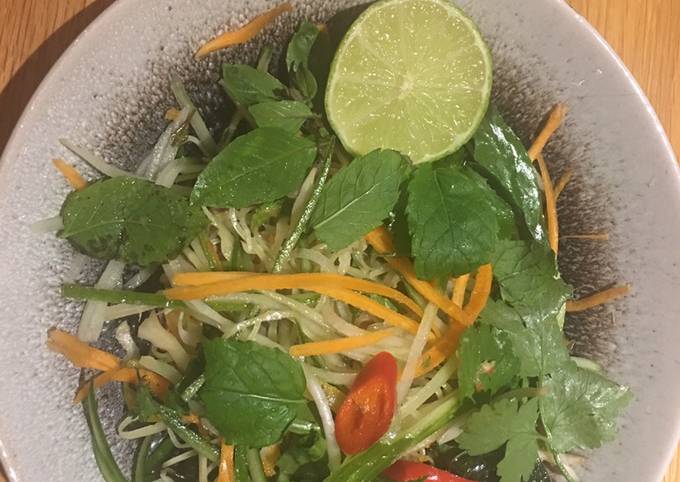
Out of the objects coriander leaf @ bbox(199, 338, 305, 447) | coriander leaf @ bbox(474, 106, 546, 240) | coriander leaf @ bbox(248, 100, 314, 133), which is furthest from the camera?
coriander leaf @ bbox(474, 106, 546, 240)

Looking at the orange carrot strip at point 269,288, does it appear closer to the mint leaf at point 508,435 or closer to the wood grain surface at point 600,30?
the mint leaf at point 508,435

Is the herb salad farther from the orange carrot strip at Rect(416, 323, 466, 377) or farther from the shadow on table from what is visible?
the shadow on table

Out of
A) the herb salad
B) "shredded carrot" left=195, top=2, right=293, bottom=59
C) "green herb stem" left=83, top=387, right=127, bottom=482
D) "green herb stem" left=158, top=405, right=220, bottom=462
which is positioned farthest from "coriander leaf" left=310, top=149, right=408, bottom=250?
"green herb stem" left=83, top=387, right=127, bottom=482

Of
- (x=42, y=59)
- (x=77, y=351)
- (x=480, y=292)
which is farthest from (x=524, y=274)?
(x=42, y=59)

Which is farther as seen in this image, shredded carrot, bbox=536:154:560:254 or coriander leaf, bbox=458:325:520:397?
shredded carrot, bbox=536:154:560:254

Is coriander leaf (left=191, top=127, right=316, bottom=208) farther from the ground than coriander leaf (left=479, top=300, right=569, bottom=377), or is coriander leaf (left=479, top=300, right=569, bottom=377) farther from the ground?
coriander leaf (left=191, top=127, right=316, bottom=208)

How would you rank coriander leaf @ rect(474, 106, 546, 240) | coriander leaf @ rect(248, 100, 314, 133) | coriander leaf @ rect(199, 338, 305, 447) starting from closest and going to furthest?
1. coriander leaf @ rect(199, 338, 305, 447)
2. coriander leaf @ rect(248, 100, 314, 133)
3. coriander leaf @ rect(474, 106, 546, 240)

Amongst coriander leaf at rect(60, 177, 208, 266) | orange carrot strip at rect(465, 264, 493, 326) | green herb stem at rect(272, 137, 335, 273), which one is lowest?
orange carrot strip at rect(465, 264, 493, 326)
